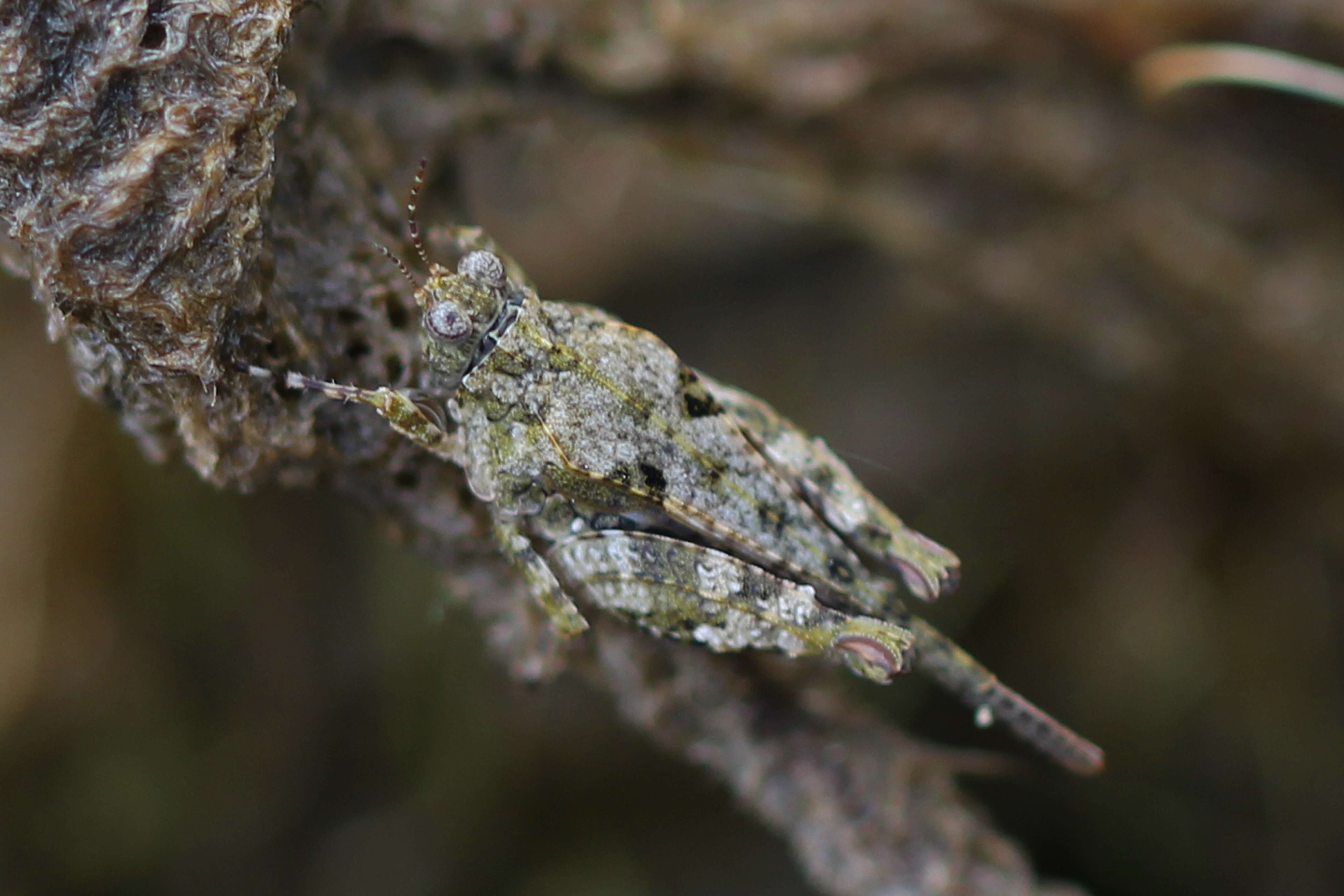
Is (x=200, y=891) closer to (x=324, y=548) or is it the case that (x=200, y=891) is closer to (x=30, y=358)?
(x=324, y=548)

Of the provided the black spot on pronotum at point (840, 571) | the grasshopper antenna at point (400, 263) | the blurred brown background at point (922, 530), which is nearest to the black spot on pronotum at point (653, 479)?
the black spot on pronotum at point (840, 571)

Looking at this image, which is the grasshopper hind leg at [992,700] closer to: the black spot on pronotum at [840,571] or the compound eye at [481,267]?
the black spot on pronotum at [840,571]

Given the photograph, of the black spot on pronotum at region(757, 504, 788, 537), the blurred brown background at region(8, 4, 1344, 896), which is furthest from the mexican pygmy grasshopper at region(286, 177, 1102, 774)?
the blurred brown background at region(8, 4, 1344, 896)

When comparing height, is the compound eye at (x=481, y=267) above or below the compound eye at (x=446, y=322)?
above

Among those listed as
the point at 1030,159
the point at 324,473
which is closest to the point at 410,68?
the point at 324,473

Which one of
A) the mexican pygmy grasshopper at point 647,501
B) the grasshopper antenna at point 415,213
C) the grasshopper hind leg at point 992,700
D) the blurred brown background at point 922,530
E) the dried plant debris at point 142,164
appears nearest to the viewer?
the dried plant debris at point 142,164

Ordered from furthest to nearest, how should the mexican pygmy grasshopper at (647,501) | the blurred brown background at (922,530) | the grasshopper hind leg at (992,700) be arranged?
the blurred brown background at (922,530) < the grasshopper hind leg at (992,700) < the mexican pygmy grasshopper at (647,501)
